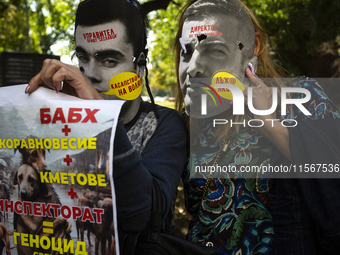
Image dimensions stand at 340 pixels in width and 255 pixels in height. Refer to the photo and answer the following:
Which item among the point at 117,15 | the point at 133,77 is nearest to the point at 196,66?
the point at 133,77

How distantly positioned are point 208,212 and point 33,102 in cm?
90

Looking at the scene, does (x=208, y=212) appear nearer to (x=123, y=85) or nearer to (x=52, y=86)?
(x=123, y=85)

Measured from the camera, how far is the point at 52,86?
116 cm

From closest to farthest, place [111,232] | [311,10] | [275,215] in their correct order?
[111,232]
[275,215]
[311,10]

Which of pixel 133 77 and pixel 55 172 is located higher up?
pixel 133 77

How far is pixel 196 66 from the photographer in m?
1.47

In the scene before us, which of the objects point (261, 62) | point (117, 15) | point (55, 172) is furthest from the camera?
point (261, 62)

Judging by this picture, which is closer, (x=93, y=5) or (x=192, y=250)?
(x=192, y=250)

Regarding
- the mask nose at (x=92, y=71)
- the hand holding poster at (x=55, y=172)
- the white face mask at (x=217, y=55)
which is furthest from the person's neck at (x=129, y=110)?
the hand holding poster at (x=55, y=172)

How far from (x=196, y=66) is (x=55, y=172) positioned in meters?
0.79

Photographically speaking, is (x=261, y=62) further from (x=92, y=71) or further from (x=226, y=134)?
(x=92, y=71)

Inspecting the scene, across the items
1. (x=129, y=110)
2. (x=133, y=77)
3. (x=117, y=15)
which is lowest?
(x=129, y=110)

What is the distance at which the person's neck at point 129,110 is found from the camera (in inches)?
59.4

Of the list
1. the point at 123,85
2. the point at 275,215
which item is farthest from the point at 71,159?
the point at 275,215
